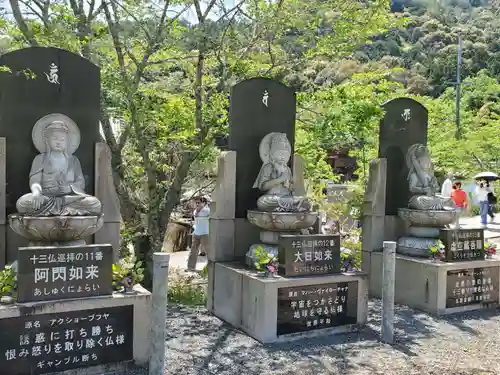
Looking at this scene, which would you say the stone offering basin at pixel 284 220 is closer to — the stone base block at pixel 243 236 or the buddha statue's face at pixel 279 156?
the stone base block at pixel 243 236

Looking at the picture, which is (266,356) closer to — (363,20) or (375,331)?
(375,331)

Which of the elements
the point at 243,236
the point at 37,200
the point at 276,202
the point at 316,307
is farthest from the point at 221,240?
the point at 37,200

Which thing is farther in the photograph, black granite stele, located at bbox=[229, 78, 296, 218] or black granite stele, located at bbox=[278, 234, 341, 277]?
black granite stele, located at bbox=[229, 78, 296, 218]

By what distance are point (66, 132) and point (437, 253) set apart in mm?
5730

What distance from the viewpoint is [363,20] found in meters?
8.31

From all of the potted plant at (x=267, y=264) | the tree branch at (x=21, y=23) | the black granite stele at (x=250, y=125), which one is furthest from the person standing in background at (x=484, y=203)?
the tree branch at (x=21, y=23)

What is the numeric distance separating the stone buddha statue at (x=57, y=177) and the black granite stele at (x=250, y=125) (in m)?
2.37

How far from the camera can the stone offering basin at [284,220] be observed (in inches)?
266

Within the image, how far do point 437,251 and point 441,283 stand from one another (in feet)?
1.66

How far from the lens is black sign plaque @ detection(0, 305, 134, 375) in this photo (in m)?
4.66

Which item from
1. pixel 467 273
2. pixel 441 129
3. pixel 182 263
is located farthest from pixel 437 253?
pixel 441 129

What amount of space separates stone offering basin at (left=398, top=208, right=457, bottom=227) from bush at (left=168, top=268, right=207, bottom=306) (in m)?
3.73

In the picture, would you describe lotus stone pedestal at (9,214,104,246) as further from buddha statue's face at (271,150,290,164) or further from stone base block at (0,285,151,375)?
buddha statue's face at (271,150,290,164)

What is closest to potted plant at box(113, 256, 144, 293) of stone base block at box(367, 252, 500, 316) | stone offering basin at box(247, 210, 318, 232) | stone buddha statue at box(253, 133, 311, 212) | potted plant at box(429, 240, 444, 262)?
stone offering basin at box(247, 210, 318, 232)
